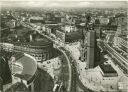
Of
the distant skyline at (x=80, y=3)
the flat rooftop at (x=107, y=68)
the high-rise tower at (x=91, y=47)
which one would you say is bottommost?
the flat rooftop at (x=107, y=68)

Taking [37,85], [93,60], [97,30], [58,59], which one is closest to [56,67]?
[58,59]

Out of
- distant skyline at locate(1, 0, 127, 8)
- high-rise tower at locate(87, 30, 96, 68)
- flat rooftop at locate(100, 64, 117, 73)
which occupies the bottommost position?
flat rooftop at locate(100, 64, 117, 73)

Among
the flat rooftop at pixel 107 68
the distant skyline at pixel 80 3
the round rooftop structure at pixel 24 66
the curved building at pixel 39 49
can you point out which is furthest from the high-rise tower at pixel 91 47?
the round rooftop structure at pixel 24 66

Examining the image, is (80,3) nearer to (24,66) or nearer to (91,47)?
(91,47)

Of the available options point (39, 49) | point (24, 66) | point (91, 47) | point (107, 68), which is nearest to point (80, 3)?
point (91, 47)

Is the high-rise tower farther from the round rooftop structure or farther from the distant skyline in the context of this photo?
the round rooftop structure

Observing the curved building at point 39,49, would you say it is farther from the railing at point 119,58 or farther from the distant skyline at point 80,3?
the railing at point 119,58

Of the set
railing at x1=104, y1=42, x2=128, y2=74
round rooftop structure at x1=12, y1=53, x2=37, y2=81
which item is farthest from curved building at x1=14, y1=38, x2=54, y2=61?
railing at x1=104, y1=42, x2=128, y2=74

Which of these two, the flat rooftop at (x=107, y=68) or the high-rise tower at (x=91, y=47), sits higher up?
the high-rise tower at (x=91, y=47)

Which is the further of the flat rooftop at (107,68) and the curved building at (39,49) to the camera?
the curved building at (39,49)

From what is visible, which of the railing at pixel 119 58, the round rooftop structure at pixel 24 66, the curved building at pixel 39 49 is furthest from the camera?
the railing at pixel 119 58

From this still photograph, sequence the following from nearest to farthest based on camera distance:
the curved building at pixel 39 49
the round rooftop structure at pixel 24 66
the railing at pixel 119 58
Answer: the round rooftop structure at pixel 24 66 < the curved building at pixel 39 49 < the railing at pixel 119 58
